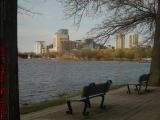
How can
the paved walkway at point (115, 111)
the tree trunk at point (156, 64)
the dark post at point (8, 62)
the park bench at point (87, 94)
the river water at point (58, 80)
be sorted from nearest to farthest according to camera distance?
the dark post at point (8, 62) < the paved walkway at point (115, 111) < the park bench at point (87, 94) < the tree trunk at point (156, 64) < the river water at point (58, 80)

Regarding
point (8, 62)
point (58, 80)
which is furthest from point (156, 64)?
point (58, 80)

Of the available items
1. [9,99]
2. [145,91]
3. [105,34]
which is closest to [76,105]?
[145,91]

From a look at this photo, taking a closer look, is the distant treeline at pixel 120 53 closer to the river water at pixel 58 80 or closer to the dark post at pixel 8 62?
the river water at pixel 58 80

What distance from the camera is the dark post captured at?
653cm

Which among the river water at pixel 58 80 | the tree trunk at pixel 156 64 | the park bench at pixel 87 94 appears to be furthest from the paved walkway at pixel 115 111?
the river water at pixel 58 80

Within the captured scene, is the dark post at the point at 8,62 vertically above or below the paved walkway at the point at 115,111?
above

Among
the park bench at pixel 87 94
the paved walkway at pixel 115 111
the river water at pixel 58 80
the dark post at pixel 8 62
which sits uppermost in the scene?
the dark post at pixel 8 62

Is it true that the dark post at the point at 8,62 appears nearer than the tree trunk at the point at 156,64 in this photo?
Yes

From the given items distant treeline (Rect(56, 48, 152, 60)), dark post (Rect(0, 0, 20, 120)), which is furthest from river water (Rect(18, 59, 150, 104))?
dark post (Rect(0, 0, 20, 120))

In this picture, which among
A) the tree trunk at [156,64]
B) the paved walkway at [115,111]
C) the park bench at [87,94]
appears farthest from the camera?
the tree trunk at [156,64]

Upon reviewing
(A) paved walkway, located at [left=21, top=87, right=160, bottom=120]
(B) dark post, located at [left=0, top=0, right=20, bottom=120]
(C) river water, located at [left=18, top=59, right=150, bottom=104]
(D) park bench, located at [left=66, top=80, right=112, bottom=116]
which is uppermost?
(B) dark post, located at [left=0, top=0, right=20, bottom=120]

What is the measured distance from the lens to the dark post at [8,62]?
653 cm

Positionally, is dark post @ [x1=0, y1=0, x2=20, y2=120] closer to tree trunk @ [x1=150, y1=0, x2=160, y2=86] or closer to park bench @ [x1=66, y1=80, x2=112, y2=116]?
park bench @ [x1=66, y1=80, x2=112, y2=116]

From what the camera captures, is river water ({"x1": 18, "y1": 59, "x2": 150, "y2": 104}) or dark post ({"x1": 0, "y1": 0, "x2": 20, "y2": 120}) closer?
dark post ({"x1": 0, "y1": 0, "x2": 20, "y2": 120})
